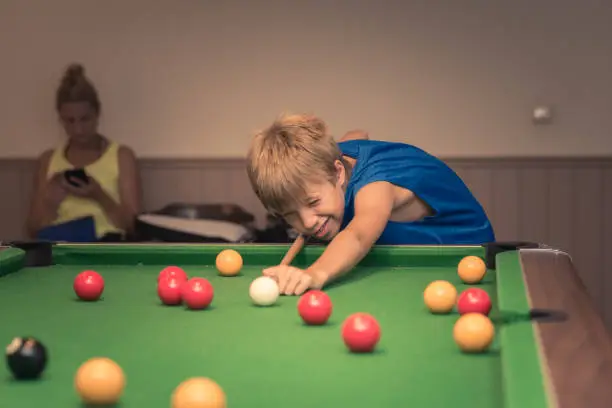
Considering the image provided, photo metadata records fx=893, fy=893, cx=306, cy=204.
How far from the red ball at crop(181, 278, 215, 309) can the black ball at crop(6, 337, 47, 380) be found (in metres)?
0.59

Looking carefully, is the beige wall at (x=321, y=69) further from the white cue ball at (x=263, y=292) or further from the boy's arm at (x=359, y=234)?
the white cue ball at (x=263, y=292)

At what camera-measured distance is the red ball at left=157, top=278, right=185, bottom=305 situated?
1893 mm

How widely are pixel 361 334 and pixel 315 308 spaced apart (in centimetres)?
→ 24

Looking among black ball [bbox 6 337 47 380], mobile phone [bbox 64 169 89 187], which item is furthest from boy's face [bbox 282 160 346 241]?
mobile phone [bbox 64 169 89 187]

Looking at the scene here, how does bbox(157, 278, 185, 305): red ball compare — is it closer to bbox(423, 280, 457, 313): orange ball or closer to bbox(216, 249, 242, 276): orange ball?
bbox(216, 249, 242, 276): orange ball

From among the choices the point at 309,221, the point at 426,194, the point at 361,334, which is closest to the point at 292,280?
the point at 309,221

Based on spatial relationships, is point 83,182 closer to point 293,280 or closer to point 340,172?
point 340,172

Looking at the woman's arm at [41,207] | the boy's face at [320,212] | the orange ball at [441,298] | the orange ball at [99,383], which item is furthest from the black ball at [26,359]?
the woman's arm at [41,207]

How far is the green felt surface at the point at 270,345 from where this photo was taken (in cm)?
116

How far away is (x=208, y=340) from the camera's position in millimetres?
1541

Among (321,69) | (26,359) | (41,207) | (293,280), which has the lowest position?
(41,207)

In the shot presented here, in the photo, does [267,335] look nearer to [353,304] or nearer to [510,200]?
[353,304]

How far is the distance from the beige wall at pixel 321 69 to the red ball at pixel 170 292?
2940mm

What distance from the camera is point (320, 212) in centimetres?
247
